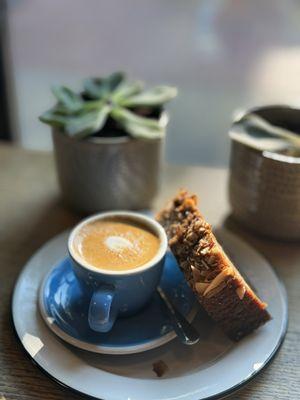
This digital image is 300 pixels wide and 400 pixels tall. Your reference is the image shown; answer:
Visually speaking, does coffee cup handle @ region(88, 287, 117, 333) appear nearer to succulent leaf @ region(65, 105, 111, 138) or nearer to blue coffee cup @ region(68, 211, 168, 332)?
blue coffee cup @ region(68, 211, 168, 332)

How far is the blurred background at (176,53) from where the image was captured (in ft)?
3.03

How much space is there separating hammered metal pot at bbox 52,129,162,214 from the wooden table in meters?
0.04

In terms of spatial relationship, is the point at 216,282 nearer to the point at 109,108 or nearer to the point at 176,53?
the point at 109,108

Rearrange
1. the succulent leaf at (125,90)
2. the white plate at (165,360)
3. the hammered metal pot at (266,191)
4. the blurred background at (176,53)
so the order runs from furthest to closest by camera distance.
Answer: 1. the blurred background at (176,53)
2. the succulent leaf at (125,90)
3. the hammered metal pot at (266,191)
4. the white plate at (165,360)

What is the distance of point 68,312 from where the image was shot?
1.78 feet

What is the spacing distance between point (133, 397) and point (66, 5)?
2.61ft

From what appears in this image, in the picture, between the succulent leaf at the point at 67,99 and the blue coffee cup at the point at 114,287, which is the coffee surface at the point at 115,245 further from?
the succulent leaf at the point at 67,99

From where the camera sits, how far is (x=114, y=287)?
1.65 feet

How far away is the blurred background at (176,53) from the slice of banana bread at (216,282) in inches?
18.7

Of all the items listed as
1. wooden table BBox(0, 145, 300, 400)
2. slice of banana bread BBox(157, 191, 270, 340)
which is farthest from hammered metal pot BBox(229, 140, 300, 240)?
slice of banana bread BBox(157, 191, 270, 340)

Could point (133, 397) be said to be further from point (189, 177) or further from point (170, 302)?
point (189, 177)

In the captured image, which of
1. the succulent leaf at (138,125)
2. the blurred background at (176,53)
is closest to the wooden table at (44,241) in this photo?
the succulent leaf at (138,125)

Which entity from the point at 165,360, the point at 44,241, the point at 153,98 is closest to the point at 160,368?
the point at 165,360

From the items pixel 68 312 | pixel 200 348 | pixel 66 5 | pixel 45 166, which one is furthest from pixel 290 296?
pixel 66 5
